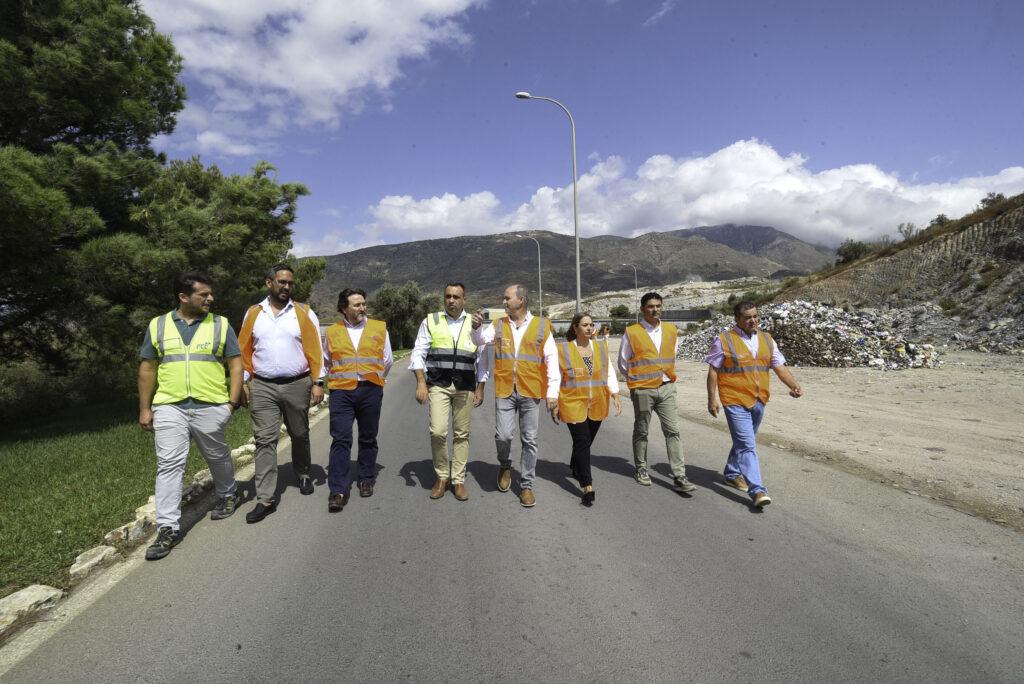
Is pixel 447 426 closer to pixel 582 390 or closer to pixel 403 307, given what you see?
pixel 582 390

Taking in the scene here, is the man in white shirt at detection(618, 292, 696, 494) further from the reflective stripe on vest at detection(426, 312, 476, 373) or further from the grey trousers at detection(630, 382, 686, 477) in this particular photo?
the reflective stripe on vest at detection(426, 312, 476, 373)

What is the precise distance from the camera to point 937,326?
19703 mm

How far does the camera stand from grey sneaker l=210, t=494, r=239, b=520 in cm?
446

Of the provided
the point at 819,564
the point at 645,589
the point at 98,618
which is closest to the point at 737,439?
the point at 819,564

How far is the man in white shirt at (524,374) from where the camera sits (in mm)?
4691

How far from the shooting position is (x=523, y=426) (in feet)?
15.7

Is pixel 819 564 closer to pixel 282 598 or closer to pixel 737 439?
pixel 737 439

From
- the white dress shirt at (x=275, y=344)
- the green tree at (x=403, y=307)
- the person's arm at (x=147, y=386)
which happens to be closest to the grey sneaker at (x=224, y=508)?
the person's arm at (x=147, y=386)

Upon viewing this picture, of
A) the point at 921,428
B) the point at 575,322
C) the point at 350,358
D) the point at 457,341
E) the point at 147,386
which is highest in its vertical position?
the point at 575,322

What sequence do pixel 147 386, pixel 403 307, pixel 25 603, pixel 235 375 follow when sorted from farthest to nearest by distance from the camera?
pixel 403 307 → pixel 235 375 → pixel 147 386 → pixel 25 603

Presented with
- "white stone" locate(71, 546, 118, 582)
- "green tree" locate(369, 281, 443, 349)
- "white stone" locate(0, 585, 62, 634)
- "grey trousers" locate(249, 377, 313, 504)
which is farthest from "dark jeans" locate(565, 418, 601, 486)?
"green tree" locate(369, 281, 443, 349)

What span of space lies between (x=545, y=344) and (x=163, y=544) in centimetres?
332

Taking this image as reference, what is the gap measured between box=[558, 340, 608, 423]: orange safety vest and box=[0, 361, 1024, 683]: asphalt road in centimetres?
79

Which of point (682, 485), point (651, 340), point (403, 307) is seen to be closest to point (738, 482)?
point (682, 485)
